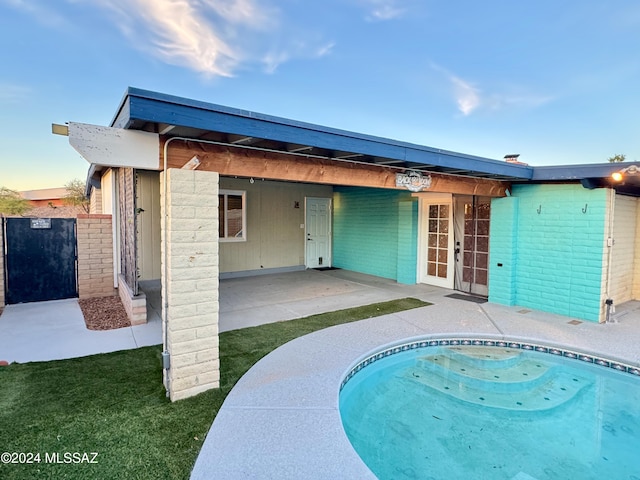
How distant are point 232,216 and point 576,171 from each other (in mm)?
7782

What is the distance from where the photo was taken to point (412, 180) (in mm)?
5223

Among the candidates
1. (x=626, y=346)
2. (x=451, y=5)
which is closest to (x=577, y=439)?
(x=626, y=346)

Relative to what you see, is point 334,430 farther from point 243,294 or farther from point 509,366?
point 243,294

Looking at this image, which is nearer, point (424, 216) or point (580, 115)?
point (424, 216)

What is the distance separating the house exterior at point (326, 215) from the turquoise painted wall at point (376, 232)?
4cm

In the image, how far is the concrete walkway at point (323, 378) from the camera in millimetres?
2305

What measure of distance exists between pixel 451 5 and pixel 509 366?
331 inches

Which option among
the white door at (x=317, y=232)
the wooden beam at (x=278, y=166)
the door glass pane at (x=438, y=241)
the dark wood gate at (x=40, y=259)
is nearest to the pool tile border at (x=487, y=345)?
the wooden beam at (x=278, y=166)

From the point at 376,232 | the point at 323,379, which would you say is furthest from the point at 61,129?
the point at 376,232

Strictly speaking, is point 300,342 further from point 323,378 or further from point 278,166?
point 278,166

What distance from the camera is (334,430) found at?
2678mm

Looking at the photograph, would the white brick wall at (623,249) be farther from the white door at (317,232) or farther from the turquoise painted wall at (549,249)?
the white door at (317,232)

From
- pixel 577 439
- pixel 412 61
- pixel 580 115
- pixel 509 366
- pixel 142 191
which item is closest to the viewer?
pixel 577 439

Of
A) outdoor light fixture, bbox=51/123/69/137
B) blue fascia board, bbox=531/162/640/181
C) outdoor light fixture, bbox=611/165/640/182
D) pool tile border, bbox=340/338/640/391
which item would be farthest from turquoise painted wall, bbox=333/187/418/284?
outdoor light fixture, bbox=51/123/69/137
